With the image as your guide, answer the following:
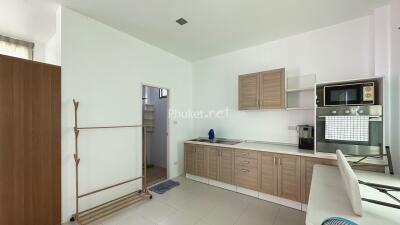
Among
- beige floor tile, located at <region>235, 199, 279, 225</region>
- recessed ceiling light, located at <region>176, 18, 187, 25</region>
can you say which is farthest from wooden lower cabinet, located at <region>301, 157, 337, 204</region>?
recessed ceiling light, located at <region>176, 18, 187, 25</region>

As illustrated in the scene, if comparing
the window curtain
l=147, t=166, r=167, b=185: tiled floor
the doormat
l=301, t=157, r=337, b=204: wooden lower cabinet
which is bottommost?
l=147, t=166, r=167, b=185: tiled floor

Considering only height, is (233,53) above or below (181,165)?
above

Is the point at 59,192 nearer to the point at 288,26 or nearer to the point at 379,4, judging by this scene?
the point at 288,26

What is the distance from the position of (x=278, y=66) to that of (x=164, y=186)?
3229 mm

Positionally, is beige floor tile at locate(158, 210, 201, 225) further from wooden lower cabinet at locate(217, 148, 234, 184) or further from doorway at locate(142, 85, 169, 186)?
doorway at locate(142, 85, 169, 186)

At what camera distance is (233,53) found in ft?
12.3

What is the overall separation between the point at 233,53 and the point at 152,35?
5.79ft

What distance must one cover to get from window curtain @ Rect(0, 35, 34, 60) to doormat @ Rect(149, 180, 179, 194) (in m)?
3.49

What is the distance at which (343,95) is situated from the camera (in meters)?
2.21

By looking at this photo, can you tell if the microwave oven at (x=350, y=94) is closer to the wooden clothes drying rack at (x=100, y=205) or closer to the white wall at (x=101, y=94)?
the white wall at (x=101, y=94)

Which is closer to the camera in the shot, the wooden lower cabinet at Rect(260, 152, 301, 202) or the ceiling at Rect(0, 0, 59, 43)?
the ceiling at Rect(0, 0, 59, 43)

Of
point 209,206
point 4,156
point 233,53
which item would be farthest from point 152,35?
point 209,206

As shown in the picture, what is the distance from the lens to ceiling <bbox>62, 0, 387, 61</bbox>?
7.06 ft

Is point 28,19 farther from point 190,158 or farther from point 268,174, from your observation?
point 268,174
